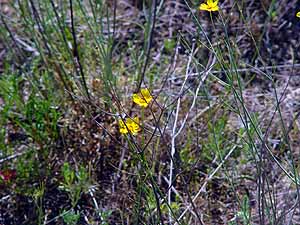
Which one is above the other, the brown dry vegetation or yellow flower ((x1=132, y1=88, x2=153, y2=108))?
yellow flower ((x1=132, y1=88, x2=153, y2=108))

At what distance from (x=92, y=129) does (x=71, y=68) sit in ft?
1.08

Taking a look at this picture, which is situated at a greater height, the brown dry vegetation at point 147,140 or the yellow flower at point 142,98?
the yellow flower at point 142,98

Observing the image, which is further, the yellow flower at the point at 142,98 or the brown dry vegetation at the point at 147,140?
the brown dry vegetation at the point at 147,140

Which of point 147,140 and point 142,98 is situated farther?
point 147,140

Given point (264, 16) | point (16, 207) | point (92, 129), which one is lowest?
point (16, 207)

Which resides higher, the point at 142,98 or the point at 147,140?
the point at 142,98

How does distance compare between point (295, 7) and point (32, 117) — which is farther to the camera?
point (295, 7)

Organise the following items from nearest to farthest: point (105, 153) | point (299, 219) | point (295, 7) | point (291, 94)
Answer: point (299, 219)
point (105, 153)
point (291, 94)
point (295, 7)

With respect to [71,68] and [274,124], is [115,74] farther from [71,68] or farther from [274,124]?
[274,124]

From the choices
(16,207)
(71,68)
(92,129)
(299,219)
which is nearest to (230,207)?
(299,219)

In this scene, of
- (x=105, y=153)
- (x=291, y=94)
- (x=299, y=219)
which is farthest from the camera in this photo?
(x=291, y=94)

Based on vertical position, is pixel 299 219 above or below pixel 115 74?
below

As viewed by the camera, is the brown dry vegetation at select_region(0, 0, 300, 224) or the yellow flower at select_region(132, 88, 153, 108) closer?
the yellow flower at select_region(132, 88, 153, 108)

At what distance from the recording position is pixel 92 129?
222cm
